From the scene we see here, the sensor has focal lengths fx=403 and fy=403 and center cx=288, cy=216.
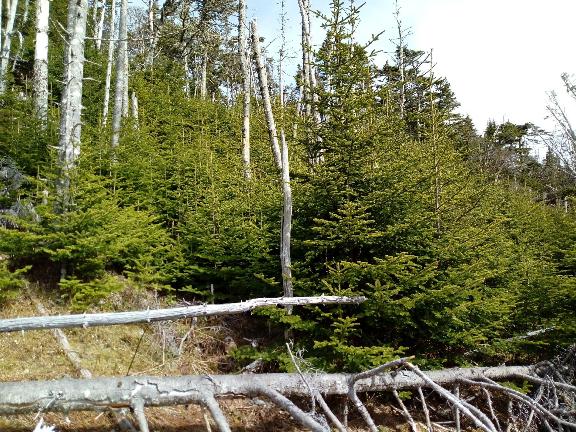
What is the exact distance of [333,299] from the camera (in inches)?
230

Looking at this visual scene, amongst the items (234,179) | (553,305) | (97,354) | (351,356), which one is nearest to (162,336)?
(97,354)

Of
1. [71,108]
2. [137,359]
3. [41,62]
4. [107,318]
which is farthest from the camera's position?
[41,62]

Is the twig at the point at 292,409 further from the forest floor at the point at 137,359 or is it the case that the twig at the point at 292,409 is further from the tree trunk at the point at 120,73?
Result: the tree trunk at the point at 120,73

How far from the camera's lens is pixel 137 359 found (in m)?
6.26

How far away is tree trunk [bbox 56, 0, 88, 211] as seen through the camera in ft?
21.6

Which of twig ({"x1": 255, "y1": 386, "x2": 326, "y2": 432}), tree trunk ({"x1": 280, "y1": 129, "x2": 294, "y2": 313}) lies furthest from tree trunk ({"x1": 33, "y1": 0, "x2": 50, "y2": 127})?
twig ({"x1": 255, "y1": 386, "x2": 326, "y2": 432})

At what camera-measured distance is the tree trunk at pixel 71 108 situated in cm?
659

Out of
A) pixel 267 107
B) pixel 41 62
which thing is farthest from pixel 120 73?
pixel 267 107

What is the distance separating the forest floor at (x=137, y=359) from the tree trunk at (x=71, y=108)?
1927 mm

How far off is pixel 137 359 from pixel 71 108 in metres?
4.81

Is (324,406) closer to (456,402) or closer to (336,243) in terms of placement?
(456,402)

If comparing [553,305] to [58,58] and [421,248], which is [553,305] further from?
[58,58]

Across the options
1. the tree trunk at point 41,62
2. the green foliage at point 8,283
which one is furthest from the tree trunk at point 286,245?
the tree trunk at point 41,62

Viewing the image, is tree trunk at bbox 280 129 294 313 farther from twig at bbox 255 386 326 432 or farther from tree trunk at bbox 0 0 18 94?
tree trunk at bbox 0 0 18 94
